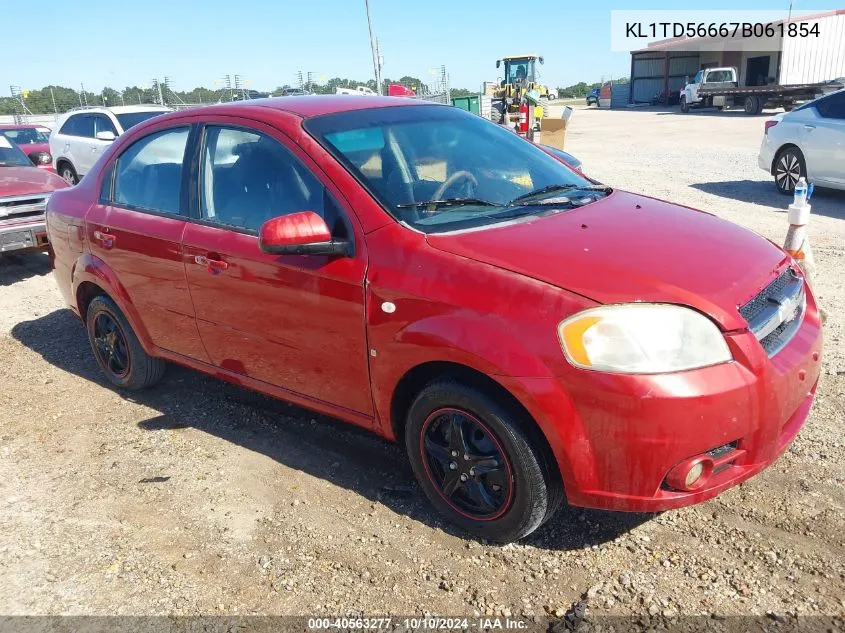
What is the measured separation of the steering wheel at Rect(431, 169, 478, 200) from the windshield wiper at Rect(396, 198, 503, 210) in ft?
0.26

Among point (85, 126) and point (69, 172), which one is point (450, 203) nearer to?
point (85, 126)

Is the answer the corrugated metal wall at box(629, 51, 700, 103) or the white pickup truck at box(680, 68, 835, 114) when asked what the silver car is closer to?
the white pickup truck at box(680, 68, 835, 114)

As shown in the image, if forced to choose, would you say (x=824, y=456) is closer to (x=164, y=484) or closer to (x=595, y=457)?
Result: (x=595, y=457)

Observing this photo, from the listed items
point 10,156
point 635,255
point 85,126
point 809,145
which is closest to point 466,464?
point 635,255

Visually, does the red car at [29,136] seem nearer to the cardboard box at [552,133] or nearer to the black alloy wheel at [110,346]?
the cardboard box at [552,133]

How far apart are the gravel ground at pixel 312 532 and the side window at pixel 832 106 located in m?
6.62

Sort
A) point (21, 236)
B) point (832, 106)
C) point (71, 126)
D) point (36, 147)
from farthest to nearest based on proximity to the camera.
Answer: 1. point (36, 147)
2. point (71, 126)
3. point (832, 106)
4. point (21, 236)

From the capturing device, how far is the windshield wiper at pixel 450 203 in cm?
306

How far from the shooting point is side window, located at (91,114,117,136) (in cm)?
1212

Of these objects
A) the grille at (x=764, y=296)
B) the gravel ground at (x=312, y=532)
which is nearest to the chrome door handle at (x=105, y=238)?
the gravel ground at (x=312, y=532)

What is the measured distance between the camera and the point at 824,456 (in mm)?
3428

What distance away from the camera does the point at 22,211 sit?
804 centimetres

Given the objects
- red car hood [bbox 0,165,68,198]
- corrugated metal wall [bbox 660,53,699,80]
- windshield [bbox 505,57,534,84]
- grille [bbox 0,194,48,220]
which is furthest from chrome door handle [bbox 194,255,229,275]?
corrugated metal wall [bbox 660,53,699,80]

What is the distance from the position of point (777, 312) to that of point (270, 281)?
2.18 meters
